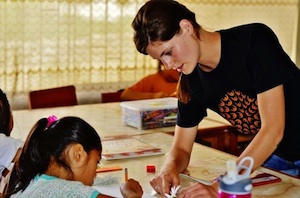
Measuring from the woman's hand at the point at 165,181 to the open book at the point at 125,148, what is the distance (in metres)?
0.37

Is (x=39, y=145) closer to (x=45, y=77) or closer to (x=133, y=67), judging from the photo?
(x=45, y=77)

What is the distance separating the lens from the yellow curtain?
4309 millimetres

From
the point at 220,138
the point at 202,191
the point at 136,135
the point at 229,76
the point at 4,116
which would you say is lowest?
the point at 220,138

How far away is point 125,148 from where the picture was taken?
2.50 meters

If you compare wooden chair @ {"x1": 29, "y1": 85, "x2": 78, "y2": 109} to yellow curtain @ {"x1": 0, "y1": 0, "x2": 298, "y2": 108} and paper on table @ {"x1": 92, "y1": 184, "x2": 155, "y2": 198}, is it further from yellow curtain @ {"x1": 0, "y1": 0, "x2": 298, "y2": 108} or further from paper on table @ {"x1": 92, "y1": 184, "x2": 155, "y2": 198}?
paper on table @ {"x1": 92, "y1": 184, "x2": 155, "y2": 198}

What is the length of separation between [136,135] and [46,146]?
124 cm

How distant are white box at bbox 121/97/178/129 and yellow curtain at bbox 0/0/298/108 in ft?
4.65

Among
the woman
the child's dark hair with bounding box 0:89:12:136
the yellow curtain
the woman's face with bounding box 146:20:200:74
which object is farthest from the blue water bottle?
the yellow curtain

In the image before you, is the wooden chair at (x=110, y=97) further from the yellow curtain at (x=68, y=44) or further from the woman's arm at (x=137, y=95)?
the yellow curtain at (x=68, y=44)

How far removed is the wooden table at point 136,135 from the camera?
1.99 m

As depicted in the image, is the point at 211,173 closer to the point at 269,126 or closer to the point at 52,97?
the point at 269,126

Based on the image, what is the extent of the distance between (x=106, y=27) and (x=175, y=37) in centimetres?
294

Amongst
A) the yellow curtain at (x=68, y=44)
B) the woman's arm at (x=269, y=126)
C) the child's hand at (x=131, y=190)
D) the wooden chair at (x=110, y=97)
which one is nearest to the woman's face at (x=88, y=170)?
the child's hand at (x=131, y=190)

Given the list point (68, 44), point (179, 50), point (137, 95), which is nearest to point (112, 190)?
point (179, 50)
